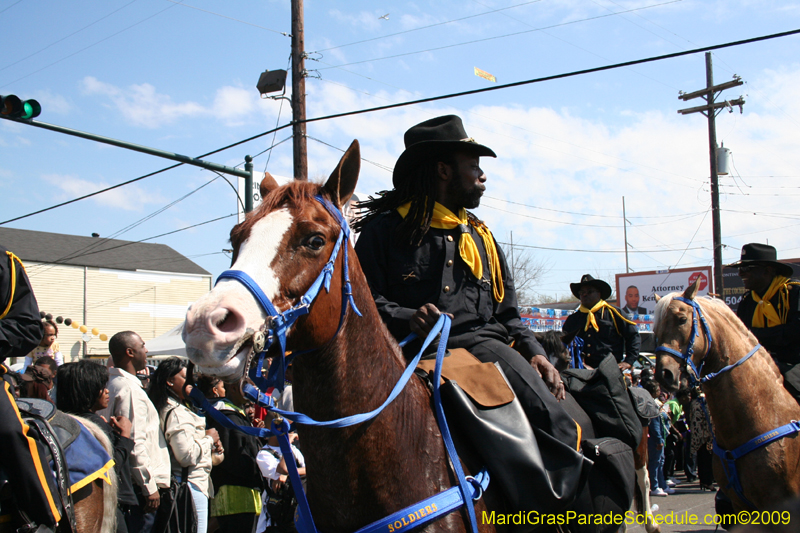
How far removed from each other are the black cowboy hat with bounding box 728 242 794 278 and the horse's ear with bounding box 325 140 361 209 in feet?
17.0

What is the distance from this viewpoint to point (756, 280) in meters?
6.34

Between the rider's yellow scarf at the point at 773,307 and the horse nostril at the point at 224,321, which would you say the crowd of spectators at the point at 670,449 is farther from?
the horse nostril at the point at 224,321

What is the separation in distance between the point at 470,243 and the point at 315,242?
1320 mm

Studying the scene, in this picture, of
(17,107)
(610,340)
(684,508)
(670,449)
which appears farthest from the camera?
(670,449)

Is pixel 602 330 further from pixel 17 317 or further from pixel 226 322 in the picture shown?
pixel 226 322

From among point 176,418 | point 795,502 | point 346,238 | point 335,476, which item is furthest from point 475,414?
point 176,418

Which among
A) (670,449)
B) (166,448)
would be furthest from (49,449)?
(670,449)

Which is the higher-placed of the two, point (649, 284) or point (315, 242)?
point (649, 284)

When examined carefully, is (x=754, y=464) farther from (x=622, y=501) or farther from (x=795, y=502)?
(x=795, y=502)

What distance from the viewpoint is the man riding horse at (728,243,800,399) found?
6.01 meters

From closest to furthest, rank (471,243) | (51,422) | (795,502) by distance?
(795,502)
(471,243)
(51,422)

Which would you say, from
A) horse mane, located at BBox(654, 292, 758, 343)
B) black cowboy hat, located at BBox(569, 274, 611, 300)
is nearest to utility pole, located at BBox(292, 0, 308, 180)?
black cowboy hat, located at BBox(569, 274, 611, 300)

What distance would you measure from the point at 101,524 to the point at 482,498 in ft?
10.2

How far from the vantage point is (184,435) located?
5613mm
